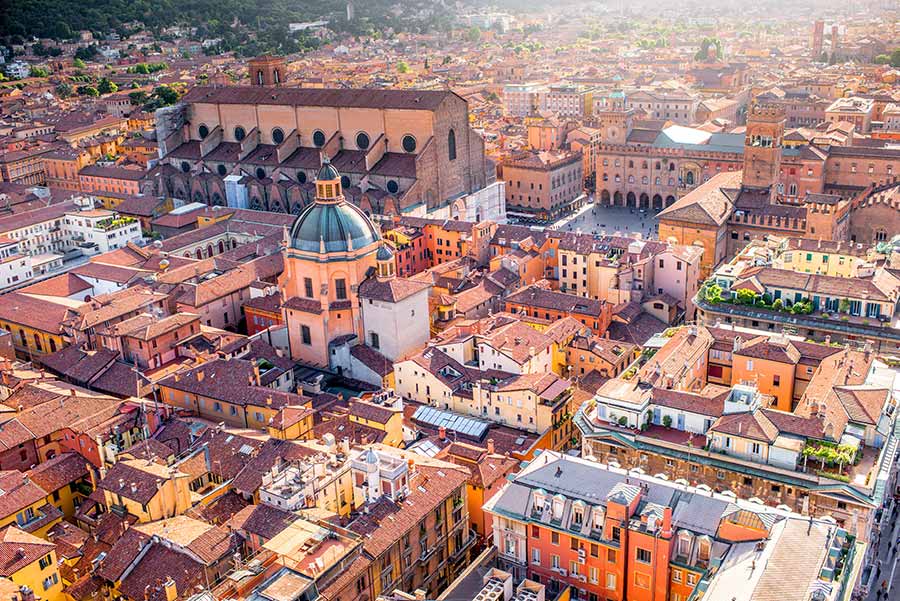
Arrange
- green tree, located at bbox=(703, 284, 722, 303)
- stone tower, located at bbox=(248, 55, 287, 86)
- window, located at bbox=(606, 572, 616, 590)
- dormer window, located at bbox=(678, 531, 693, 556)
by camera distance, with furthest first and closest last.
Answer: stone tower, located at bbox=(248, 55, 287, 86)
green tree, located at bbox=(703, 284, 722, 303)
window, located at bbox=(606, 572, 616, 590)
dormer window, located at bbox=(678, 531, 693, 556)

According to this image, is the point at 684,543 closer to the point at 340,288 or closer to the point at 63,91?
the point at 340,288

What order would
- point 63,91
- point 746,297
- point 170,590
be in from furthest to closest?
point 63,91, point 746,297, point 170,590

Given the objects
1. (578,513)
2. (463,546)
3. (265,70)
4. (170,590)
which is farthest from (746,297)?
(265,70)

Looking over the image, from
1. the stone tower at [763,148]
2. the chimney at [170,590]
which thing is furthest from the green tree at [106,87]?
the chimney at [170,590]

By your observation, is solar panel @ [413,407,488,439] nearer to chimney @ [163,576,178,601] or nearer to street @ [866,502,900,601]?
chimney @ [163,576,178,601]

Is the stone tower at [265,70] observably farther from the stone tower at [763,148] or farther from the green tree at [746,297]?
the green tree at [746,297]

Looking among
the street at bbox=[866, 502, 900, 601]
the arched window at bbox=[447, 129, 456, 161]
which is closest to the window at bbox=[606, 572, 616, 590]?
the street at bbox=[866, 502, 900, 601]
